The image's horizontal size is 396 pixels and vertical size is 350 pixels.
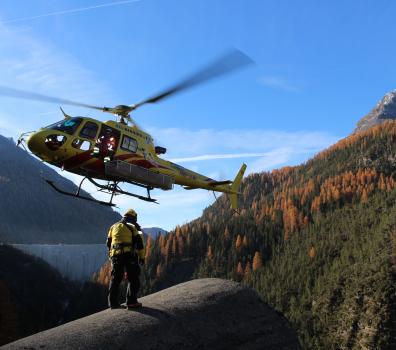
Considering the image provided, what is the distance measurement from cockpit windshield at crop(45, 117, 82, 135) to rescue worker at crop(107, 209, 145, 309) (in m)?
6.10

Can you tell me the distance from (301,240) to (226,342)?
16566 cm

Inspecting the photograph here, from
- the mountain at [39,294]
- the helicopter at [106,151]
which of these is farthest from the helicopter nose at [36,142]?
the mountain at [39,294]

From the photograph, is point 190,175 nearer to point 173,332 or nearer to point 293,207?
point 173,332

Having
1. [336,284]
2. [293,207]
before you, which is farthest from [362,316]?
[293,207]

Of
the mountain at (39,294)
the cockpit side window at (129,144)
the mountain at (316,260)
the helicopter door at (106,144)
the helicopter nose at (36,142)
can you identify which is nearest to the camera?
the helicopter nose at (36,142)

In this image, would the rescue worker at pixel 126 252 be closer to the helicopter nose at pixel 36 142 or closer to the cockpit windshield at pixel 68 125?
the helicopter nose at pixel 36 142

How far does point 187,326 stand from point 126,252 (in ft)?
8.63

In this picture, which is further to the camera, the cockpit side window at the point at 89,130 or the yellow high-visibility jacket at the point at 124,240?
the cockpit side window at the point at 89,130

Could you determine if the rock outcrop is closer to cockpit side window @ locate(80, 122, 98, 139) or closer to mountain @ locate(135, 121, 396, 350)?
cockpit side window @ locate(80, 122, 98, 139)

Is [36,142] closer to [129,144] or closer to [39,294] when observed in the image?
[129,144]

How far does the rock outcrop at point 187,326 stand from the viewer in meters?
9.55

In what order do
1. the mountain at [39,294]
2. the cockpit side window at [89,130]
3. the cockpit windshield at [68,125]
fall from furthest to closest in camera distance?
the mountain at [39,294], the cockpit side window at [89,130], the cockpit windshield at [68,125]

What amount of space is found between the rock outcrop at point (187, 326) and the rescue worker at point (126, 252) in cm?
65

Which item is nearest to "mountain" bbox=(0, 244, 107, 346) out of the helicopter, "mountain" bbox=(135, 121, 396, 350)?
"mountain" bbox=(135, 121, 396, 350)
